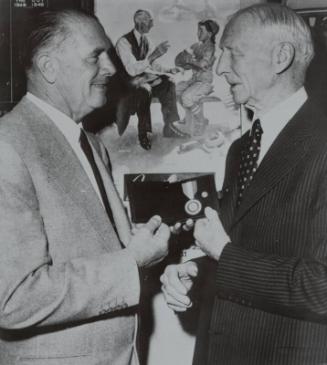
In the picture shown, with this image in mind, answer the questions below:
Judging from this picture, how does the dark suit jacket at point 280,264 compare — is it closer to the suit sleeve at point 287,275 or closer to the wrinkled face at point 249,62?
the suit sleeve at point 287,275

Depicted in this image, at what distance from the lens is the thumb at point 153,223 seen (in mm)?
1565

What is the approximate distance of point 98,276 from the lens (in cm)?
135

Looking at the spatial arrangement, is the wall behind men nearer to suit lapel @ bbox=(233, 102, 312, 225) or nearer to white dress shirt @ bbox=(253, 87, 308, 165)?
white dress shirt @ bbox=(253, 87, 308, 165)

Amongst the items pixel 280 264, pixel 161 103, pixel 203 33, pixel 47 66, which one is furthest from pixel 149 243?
pixel 203 33

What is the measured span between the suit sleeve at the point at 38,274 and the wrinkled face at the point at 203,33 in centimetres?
132

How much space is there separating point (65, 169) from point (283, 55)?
866 mm

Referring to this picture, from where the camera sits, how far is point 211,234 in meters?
1.50

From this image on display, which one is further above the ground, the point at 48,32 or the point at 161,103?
the point at 48,32

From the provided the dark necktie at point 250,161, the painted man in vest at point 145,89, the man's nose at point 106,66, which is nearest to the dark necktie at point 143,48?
the painted man in vest at point 145,89

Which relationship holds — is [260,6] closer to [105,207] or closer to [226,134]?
[226,134]

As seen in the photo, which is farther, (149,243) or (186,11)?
(186,11)

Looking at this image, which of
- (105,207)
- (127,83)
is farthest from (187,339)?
(127,83)

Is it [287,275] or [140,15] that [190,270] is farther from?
[140,15]

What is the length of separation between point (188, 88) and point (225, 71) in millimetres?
606
